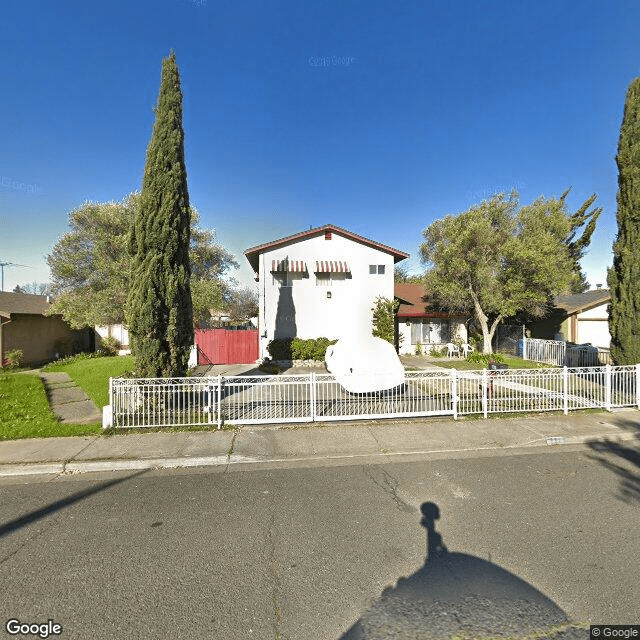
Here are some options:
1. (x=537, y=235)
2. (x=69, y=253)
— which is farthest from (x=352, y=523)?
(x=69, y=253)

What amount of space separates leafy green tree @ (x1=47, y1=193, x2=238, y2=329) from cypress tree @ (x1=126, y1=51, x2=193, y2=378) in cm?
1006

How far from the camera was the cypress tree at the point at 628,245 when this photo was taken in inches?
361

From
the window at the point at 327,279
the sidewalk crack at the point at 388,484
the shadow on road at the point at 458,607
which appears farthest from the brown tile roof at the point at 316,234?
the shadow on road at the point at 458,607

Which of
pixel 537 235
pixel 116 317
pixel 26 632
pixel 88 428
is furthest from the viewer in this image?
pixel 116 317

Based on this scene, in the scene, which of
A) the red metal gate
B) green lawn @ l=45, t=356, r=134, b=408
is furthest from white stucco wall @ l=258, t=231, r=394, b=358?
green lawn @ l=45, t=356, r=134, b=408

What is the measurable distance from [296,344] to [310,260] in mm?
4811

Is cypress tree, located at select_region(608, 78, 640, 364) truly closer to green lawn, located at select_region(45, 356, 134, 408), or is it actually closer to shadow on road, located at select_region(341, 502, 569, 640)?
shadow on road, located at select_region(341, 502, 569, 640)

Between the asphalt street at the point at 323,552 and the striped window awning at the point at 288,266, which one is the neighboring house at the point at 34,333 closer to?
the striped window awning at the point at 288,266

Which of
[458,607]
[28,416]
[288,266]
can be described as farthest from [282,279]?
[458,607]

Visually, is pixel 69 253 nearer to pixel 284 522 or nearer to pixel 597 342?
pixel 284 522

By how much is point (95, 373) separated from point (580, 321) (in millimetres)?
27527

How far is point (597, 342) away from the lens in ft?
63.2

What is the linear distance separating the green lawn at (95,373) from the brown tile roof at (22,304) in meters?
3.30

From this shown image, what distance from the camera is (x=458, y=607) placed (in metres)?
2.51
